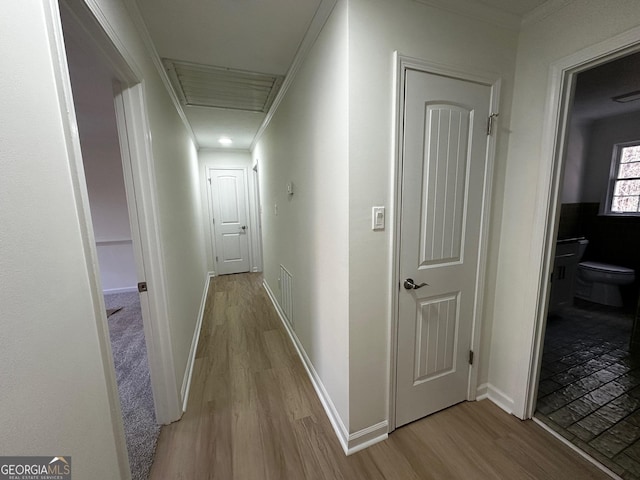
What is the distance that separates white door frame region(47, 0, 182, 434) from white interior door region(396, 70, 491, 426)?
1.32 metres

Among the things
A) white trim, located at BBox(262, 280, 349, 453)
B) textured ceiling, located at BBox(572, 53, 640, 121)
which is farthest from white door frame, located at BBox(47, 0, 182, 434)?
textured ceiling, located at BBox(572, 53, 640, 121)

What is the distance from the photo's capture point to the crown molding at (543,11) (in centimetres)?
136

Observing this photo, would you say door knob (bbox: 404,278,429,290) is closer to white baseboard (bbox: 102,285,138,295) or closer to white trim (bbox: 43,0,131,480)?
white trim (bbox: 43,0,131,480)

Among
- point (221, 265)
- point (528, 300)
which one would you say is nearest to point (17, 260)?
point (528, 300)

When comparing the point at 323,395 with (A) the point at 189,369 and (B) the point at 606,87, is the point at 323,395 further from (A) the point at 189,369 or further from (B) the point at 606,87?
(B) the point at 606,87

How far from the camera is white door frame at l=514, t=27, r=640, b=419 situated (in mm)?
1325

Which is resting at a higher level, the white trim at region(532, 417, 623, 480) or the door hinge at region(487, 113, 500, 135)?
the door hinge at region(487, 113, 500, 135)

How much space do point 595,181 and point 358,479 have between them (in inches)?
184

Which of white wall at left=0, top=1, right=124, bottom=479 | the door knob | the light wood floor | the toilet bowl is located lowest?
the light wood floor

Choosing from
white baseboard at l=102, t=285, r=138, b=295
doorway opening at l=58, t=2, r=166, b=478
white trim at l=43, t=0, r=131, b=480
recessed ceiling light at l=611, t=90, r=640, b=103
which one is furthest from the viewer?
white baseboard at l=102, t=285, r=138, b=295

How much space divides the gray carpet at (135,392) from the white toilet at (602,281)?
4831mm

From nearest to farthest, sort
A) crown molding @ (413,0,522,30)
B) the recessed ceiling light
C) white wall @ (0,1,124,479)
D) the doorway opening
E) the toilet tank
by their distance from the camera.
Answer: white wall @ (0,1,124,479), the doorway opening, crown molding @ (413,0,522,30), the recessed ceiling light, the toilet tank

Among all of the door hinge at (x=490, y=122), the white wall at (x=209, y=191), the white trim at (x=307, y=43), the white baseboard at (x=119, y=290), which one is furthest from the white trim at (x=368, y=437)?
the white baseboard at (x=119, y=290)

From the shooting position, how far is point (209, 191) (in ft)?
15.9
